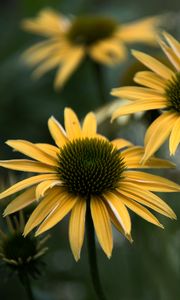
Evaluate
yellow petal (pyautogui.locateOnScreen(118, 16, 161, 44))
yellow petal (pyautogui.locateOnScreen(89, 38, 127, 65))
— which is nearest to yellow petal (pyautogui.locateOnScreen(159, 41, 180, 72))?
yellow petal (pyautogui.locateOnScreen(89, 38, 127, 65))

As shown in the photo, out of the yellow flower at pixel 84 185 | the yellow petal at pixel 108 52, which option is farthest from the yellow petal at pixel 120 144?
the yellow petal at pixel 108 52

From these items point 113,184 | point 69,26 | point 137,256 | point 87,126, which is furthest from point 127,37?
point 113,184

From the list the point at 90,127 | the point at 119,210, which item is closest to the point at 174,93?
the point at 90,127

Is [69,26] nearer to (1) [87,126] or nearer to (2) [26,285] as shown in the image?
(1) [87,126]

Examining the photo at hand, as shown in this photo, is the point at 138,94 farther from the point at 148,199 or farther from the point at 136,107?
the point at 148,199

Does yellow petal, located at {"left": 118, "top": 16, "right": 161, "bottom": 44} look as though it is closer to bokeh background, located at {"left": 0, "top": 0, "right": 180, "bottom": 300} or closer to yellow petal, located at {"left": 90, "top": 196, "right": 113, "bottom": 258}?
bokeh background, located at {"left": 0, "top": 0, "right": 180, "bottom": 300}

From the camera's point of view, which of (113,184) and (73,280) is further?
(73,280)

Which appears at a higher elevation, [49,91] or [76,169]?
[49,91]
